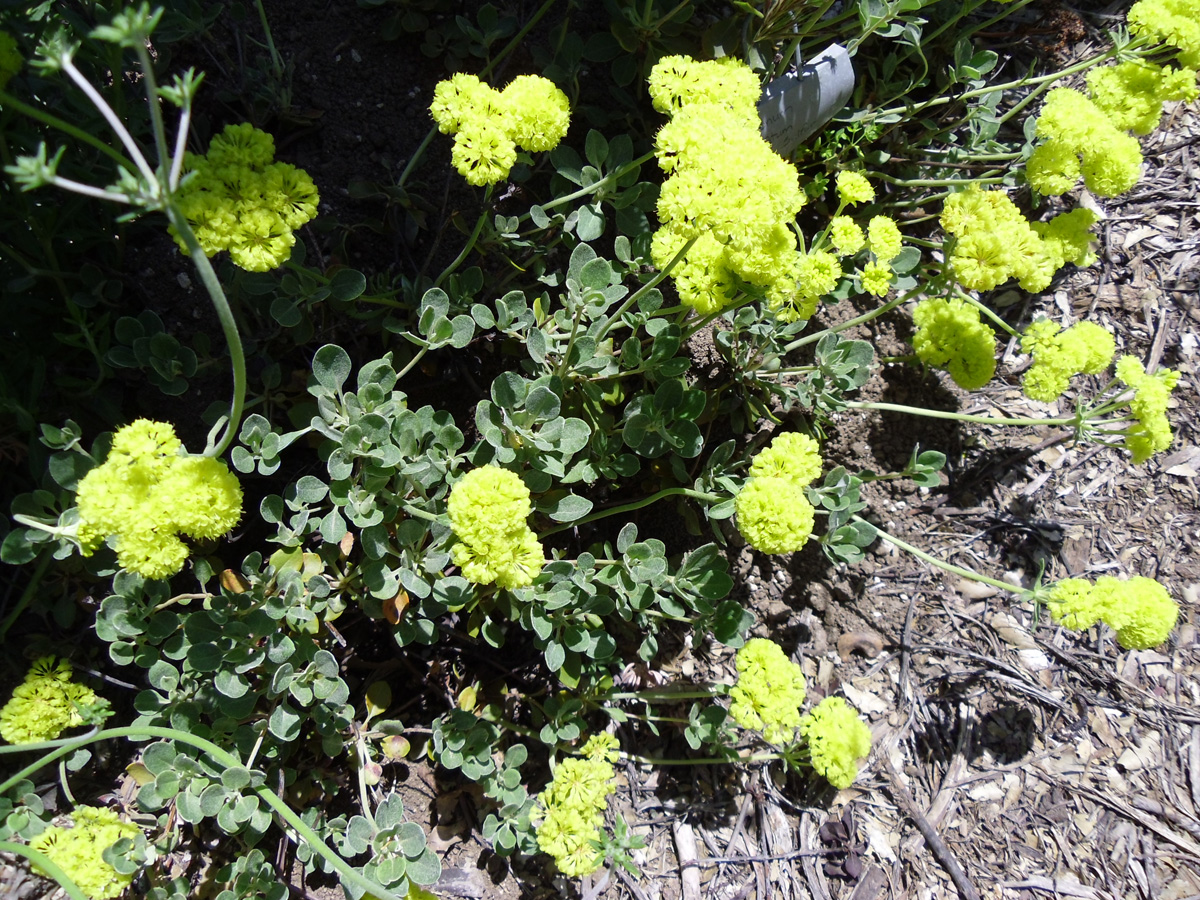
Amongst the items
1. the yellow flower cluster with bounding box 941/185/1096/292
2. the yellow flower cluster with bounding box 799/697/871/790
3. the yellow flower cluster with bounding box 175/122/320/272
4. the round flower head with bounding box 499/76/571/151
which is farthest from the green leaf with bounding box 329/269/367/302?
the yellow flower cluster with bounding box 799/697/871/790

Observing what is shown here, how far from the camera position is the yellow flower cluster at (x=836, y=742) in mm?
2869

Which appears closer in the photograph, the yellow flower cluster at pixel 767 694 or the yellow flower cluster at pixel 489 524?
the yellow flower cluster at pixel 489 524

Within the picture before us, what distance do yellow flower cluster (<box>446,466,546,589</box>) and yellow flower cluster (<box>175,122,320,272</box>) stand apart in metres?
0.83

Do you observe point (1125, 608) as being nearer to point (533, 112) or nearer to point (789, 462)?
point (789, 462)

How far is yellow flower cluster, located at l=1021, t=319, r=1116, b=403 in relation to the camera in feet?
9.64

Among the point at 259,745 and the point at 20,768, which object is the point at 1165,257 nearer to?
the point at 259,745

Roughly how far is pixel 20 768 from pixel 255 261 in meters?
2.22

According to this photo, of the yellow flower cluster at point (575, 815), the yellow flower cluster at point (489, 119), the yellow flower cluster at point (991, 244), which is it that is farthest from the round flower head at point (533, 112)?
the yellow flower cluster at point (575, 815)

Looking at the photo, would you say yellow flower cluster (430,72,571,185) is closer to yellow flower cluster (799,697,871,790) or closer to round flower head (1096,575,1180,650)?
A: yellow flower cluster (799,697,871,790)

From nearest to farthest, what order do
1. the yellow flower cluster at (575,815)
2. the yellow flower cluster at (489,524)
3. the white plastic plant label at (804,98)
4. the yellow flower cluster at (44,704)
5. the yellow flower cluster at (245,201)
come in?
the yellow flower cluster at (245,201)
the yellow flower cluster at (489,524)
the yellow flower cluster at (44,704)
the yellow flower cluster at (575,815)
the white plastic plant label at (804,98)

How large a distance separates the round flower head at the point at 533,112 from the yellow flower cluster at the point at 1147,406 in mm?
2354

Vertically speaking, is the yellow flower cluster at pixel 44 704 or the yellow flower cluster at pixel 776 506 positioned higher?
the yellow flower cluster at pixel 776 506

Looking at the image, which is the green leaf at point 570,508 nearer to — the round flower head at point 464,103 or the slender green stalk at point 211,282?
the slender green stalk at point 211,282

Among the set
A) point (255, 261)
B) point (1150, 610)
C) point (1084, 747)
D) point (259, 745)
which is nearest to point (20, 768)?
point (259, 745)
